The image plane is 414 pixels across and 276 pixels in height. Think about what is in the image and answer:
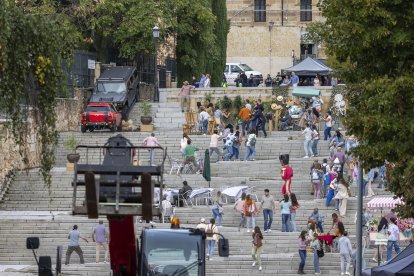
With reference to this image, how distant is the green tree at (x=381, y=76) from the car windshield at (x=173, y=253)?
3741 mm

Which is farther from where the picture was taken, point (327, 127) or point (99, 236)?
point (327, 127)

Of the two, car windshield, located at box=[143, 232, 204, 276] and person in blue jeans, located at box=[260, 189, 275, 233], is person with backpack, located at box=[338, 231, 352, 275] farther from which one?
car windshield, located at box=[143, 232, 204, 276]

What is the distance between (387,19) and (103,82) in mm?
33290

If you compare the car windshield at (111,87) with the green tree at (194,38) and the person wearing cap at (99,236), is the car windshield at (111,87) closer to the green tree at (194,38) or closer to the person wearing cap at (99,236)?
the green tree at (194,38)

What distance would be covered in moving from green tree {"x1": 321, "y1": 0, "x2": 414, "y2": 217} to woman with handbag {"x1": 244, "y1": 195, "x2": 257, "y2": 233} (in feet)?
46.1

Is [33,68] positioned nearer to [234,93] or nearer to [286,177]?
[286,177]

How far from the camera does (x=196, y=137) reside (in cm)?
6078

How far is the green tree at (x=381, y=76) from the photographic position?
109 ft

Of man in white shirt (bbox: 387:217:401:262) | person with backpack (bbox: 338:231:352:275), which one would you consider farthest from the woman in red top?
person with backpack (bbox: 338:231:352:275)

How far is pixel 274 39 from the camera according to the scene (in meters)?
94.9

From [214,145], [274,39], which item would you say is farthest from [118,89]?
[274,39]

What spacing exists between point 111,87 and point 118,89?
301 millimetres

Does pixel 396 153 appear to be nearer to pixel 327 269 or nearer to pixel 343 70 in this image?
pixel 343 70

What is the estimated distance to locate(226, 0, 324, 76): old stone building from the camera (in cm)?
9438
